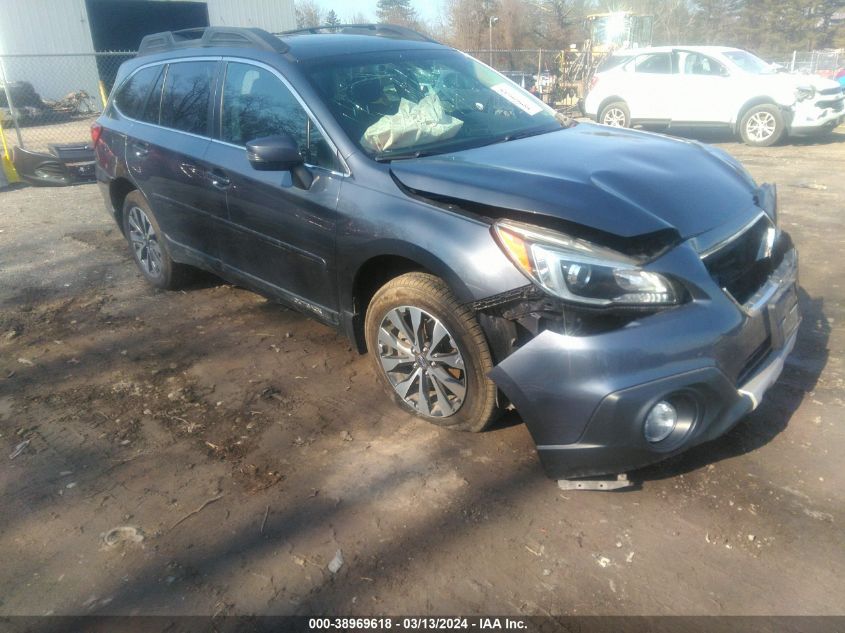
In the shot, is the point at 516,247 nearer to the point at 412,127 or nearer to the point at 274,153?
the point at 412,127

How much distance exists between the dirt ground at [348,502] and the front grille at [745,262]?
2.43ft

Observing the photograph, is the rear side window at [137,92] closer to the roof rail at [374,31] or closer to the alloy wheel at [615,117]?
the roof rail at [374,31]

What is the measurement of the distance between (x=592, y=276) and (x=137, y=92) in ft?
13.5

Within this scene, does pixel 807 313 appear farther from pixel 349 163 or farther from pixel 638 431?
pixel 349 163

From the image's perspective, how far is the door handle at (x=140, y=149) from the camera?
4668mm

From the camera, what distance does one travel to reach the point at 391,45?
13.3 feet

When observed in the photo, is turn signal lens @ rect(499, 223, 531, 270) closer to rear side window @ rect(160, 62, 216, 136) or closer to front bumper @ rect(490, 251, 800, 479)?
front bumper @ rect(490, 251, 800, 479)

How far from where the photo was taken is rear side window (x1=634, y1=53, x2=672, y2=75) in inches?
491

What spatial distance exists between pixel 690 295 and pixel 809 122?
10.7 m

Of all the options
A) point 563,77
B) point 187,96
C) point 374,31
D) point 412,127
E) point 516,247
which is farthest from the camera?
point 563,77

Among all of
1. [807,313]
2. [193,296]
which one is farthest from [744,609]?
[193,296]

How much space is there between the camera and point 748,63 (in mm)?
11922

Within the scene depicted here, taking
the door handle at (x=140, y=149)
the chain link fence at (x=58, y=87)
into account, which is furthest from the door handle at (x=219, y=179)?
Answer: the chain link fence at (x=58, y=87)

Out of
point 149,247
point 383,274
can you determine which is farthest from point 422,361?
point 149,247
